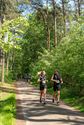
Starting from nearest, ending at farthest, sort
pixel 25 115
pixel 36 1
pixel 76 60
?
pixel 25 115
pixel 76 60
pixel 36 1

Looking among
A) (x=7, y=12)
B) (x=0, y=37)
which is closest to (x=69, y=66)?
(x=0, y=37)

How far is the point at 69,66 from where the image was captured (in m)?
29.4

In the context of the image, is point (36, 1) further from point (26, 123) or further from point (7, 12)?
point (26, 123)

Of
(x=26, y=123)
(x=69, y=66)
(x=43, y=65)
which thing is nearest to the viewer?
(x=26, y=123)

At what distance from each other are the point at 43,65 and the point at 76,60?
17.3 m

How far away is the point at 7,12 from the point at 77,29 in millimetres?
11849

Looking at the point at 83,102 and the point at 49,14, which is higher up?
the point at 49,14

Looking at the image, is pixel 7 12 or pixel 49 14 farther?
pixel 49 14

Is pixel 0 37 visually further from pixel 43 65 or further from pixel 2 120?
pixel 43 65

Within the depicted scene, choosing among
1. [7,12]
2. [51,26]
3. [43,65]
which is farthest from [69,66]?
[51,26]

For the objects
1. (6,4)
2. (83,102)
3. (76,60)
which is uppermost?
(6,4)

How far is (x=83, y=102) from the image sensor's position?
22.8 meters

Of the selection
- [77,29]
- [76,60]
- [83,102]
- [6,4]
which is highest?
[6,4]

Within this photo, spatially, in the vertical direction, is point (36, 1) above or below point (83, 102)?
above
